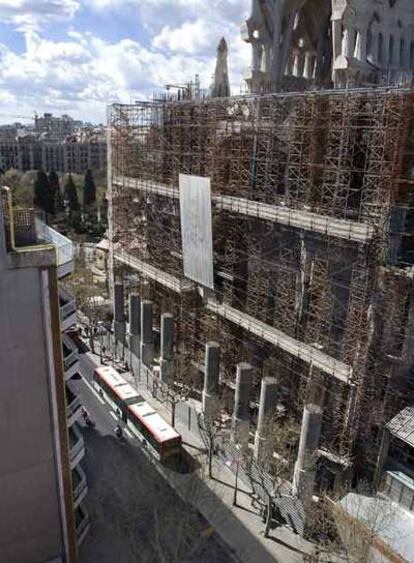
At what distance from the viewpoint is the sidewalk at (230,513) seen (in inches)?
769

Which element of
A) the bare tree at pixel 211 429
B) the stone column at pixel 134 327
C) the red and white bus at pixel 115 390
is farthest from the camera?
the stone column at pixel 134 327

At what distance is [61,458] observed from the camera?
50.4 ft

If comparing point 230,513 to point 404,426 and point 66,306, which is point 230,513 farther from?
point 66,306

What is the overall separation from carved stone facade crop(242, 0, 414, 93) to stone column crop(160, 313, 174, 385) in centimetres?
1628

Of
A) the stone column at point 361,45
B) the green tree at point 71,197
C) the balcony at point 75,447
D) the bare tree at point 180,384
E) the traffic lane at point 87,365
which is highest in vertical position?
the stone column at point 361,45

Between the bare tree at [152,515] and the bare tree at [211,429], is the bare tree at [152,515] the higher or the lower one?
the lower one

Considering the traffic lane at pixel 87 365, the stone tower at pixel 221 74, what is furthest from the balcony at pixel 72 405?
the stone tower at pixel 221 74

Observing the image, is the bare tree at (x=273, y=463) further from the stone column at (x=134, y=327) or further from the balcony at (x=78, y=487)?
the stone column at (x=134, y=327)

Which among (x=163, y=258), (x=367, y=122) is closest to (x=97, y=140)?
(x=163, y=258)

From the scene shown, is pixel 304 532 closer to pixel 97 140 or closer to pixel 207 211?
pixel 207 211

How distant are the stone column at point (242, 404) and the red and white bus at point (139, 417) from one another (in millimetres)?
3107

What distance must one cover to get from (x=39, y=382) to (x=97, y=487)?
10.4m

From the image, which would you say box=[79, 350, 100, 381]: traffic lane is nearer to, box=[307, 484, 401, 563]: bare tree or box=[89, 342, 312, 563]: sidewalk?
box=[89, 342, 312, 563]: sidewalk

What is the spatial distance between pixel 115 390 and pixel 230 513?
9752 mm
